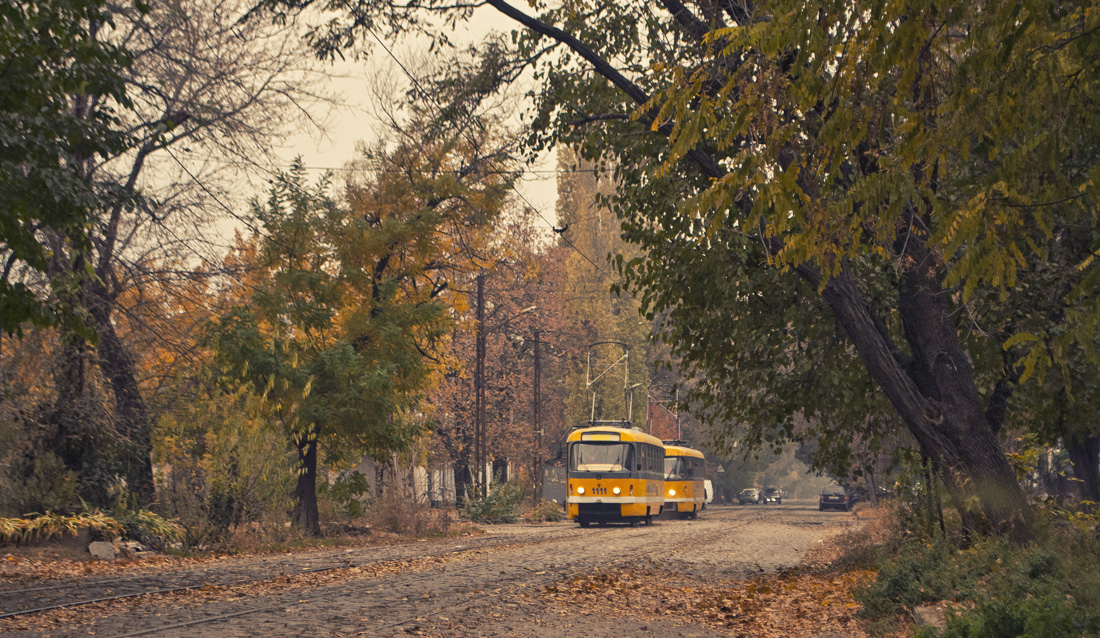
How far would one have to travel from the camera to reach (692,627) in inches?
426

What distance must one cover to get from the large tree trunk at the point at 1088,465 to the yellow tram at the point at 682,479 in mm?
25072

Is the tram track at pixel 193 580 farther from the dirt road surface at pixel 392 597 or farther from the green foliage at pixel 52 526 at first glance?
the green foliage at pixel 52 526

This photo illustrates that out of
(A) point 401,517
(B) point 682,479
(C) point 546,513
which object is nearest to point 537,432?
(C) point 546,513

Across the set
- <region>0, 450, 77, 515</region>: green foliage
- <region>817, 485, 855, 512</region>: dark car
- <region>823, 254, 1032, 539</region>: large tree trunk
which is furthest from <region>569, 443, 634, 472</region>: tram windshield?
<region>817, 485, 855, 512</region>: dark car

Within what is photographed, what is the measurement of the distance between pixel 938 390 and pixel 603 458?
23.3m

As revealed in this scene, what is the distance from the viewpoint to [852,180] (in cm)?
1468

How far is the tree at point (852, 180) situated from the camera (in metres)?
6.25

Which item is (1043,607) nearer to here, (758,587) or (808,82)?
(808,82)

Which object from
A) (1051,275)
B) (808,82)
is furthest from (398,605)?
(1051,275)

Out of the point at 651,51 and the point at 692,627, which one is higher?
the point at 651,51

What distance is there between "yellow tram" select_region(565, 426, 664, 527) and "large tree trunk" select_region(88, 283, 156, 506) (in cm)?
1647

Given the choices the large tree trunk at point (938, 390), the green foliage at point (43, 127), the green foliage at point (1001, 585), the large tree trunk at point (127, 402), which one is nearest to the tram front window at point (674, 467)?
the large tree trunk at point (127, 402)

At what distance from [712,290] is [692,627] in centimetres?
570

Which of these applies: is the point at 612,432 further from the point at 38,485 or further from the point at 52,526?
the point at 52,526
